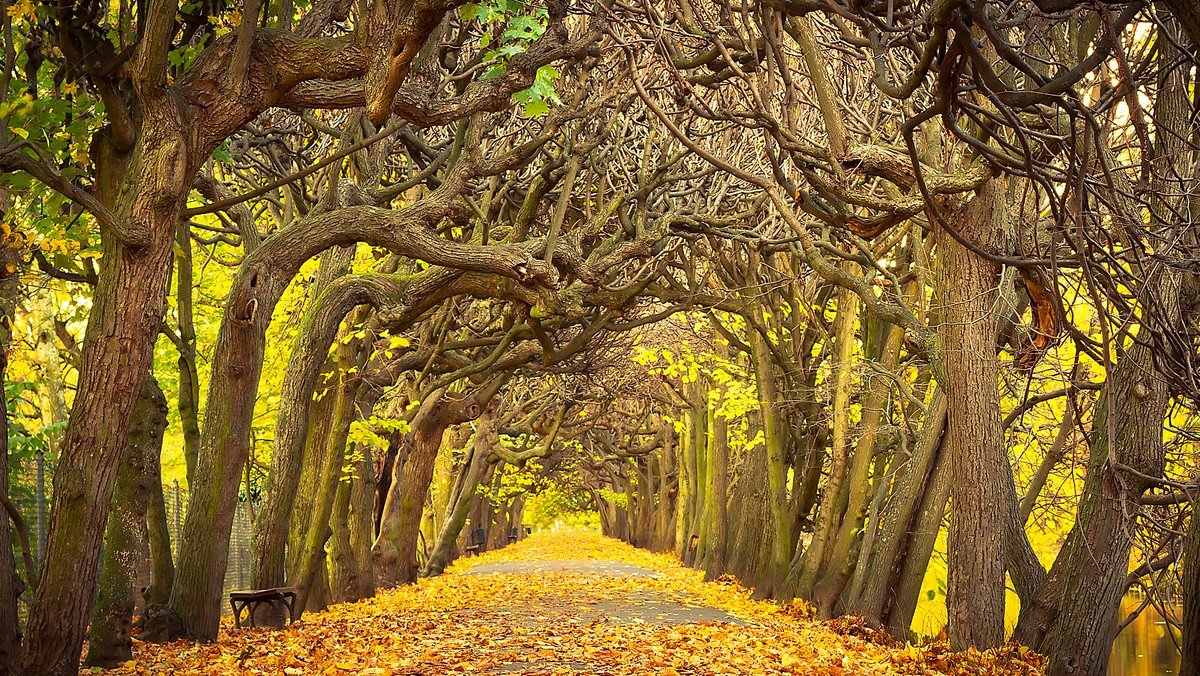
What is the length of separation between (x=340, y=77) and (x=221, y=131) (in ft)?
3.22

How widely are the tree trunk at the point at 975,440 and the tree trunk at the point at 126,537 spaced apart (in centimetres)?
750

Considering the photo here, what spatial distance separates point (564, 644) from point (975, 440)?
16.1ft

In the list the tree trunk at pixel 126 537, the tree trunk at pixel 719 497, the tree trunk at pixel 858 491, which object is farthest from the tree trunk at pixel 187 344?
the tree trunk at pixel 719 497

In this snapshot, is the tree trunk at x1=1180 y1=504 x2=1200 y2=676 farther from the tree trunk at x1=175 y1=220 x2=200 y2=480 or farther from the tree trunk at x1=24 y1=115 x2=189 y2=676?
the tree trunk at x1=175 y1=220 x2=200 y2=480

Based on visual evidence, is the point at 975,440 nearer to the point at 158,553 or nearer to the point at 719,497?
the point at 158,553

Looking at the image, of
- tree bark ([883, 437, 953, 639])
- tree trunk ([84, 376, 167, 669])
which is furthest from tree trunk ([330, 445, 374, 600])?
tree bark ([883, 437, 953, 639])

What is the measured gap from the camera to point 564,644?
12.8 m

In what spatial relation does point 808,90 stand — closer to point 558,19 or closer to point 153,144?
point 558,19

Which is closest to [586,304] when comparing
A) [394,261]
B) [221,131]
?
[394,261]

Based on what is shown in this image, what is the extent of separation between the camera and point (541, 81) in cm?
986

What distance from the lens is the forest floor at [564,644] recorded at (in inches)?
411

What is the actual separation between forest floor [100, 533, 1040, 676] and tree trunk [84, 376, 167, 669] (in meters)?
0.35

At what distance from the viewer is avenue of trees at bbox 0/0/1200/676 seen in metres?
7.60

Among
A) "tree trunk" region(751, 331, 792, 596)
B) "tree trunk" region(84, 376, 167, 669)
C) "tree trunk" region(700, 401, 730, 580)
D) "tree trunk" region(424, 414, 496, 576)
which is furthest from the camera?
"tree trunk" region(424, 414, 496, 576)
